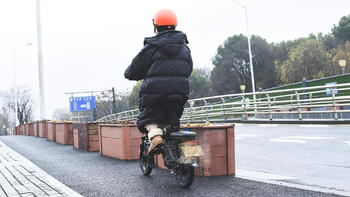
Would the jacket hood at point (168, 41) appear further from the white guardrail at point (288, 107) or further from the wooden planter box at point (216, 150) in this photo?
the white guardrail at point (288, 107)

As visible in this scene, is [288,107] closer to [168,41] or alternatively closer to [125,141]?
[125,141]

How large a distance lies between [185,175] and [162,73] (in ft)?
4.17

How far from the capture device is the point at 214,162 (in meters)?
5.53

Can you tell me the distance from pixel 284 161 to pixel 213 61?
2427 inches

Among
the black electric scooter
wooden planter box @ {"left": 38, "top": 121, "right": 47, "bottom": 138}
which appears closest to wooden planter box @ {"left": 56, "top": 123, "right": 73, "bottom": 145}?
wooden planter box @ {"left": 38, "top": 121, "right": 47, "bottom": 138}

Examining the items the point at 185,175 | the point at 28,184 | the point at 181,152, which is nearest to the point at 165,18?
the point at 181,152

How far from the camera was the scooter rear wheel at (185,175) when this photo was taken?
4584 mm

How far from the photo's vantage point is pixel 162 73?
4.66 m

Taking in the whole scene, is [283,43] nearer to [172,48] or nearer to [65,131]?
[65,131]

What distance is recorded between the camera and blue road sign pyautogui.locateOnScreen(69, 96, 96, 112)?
4897 cm

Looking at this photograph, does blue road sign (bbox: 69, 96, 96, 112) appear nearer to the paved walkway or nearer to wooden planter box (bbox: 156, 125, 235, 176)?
the paved walkway

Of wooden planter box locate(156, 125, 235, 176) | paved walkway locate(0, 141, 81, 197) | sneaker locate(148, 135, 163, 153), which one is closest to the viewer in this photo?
paved walkway locate(0, 141, 81, 197)

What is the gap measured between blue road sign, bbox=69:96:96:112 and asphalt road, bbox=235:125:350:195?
132 feet

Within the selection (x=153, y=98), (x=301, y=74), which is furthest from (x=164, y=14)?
(x=301, y=74)
